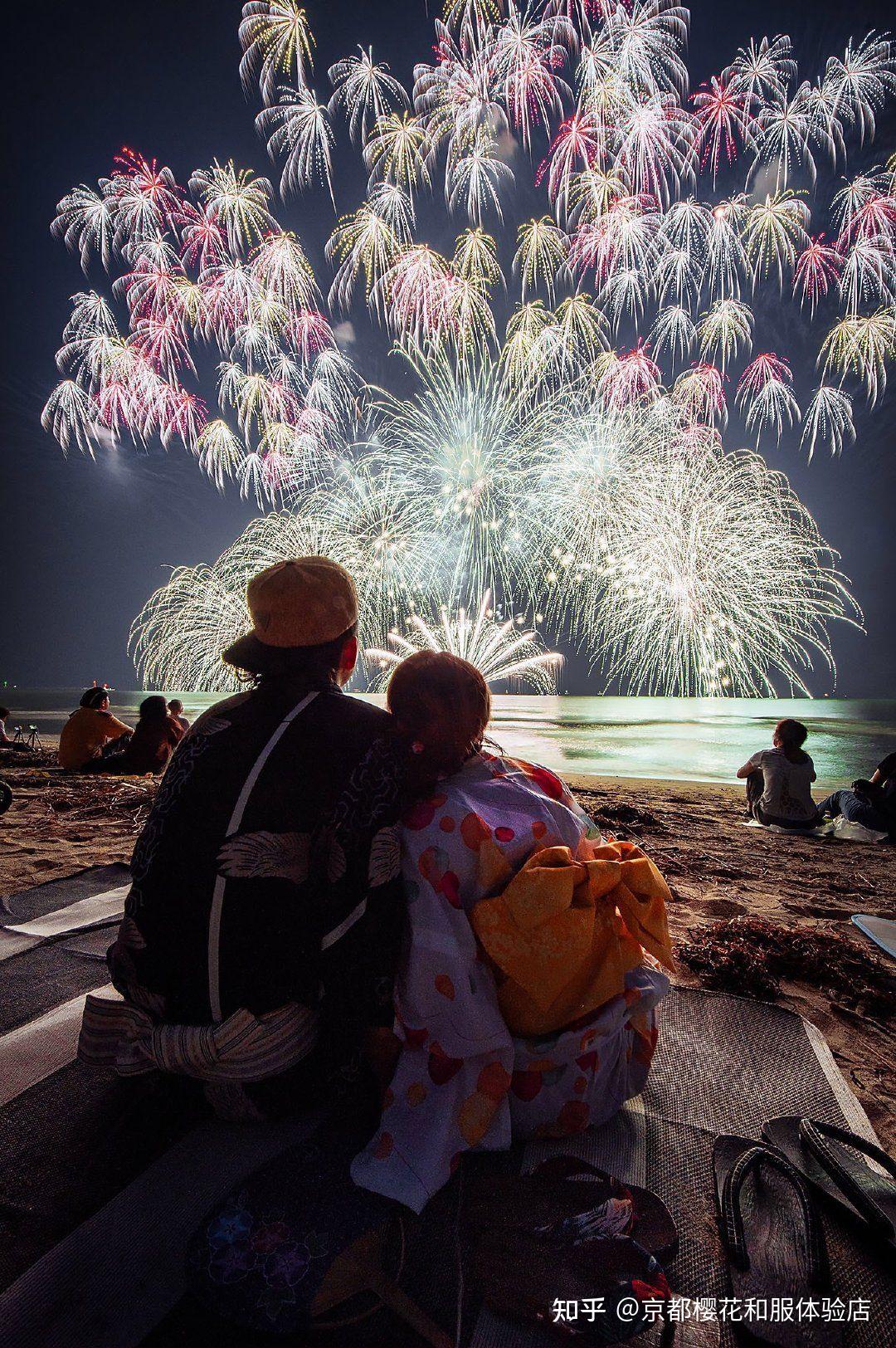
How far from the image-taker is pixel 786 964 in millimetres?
2967

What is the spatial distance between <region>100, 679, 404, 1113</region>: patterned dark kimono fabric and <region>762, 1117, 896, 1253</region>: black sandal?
1.22m

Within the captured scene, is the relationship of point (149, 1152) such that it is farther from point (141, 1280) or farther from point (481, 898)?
point (481, 898)

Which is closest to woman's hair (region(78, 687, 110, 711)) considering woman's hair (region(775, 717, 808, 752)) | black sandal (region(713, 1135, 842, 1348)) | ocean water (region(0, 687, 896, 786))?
woman's hair (region(775, 717, 808, 752))

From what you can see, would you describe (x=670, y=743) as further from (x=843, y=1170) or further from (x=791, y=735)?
(x=843, y=1170)

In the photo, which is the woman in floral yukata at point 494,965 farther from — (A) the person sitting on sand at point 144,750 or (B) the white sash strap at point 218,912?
(A) the person sitting on sand at point 144,750

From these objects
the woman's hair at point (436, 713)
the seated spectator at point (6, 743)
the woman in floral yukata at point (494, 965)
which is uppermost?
the woman's hair at point (436, 713)

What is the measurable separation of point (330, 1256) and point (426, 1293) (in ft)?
0.74

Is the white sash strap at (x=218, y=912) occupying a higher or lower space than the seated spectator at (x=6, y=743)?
higher

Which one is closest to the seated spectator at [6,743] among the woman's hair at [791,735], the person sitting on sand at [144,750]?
the person sitting on sand at [144,750]

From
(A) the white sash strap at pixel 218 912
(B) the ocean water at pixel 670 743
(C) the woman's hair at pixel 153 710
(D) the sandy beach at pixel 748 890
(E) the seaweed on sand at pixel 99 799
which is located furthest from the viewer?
(B) the ocean water at pixel 670 743

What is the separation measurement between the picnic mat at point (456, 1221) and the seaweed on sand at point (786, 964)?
61cm

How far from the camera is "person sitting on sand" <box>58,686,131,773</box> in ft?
28.2

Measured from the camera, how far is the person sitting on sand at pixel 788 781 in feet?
21.6

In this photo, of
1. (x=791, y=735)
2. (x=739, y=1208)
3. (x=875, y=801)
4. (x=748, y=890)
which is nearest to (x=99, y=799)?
(x=748, y=890)
